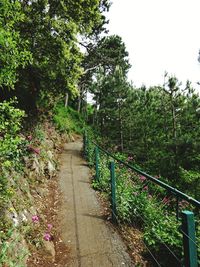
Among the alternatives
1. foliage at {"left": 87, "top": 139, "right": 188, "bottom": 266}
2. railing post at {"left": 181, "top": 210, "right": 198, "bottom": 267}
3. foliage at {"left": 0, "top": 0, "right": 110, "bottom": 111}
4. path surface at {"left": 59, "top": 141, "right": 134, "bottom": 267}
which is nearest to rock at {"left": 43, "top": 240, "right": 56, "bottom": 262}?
path surface at {"left": 59, "top": 141, "right": 134, "bottom": 267}

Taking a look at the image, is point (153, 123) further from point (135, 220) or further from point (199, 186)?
point (135, 220)

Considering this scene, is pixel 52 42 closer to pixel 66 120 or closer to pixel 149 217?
pixel 149 217

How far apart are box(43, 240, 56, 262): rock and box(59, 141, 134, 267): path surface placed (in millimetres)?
307

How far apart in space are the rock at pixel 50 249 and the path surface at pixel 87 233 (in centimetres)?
31

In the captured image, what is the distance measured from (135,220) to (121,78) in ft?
53.1

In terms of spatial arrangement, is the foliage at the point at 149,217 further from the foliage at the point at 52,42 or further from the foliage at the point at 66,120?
the foliage at the point at 66,120

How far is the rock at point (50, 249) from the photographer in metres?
4.41

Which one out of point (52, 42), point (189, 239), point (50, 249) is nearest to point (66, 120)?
point (52, 42)

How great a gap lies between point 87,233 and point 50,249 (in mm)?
853

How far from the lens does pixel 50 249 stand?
4605 mm

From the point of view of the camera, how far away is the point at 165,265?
153 inches

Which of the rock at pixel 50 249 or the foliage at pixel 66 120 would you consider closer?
the rock at pixel 50 249

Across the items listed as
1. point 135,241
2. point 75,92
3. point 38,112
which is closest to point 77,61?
point 75,92

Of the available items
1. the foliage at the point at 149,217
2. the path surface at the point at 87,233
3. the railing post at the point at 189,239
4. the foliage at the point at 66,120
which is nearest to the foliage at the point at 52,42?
the path surface at the point at 87,233
